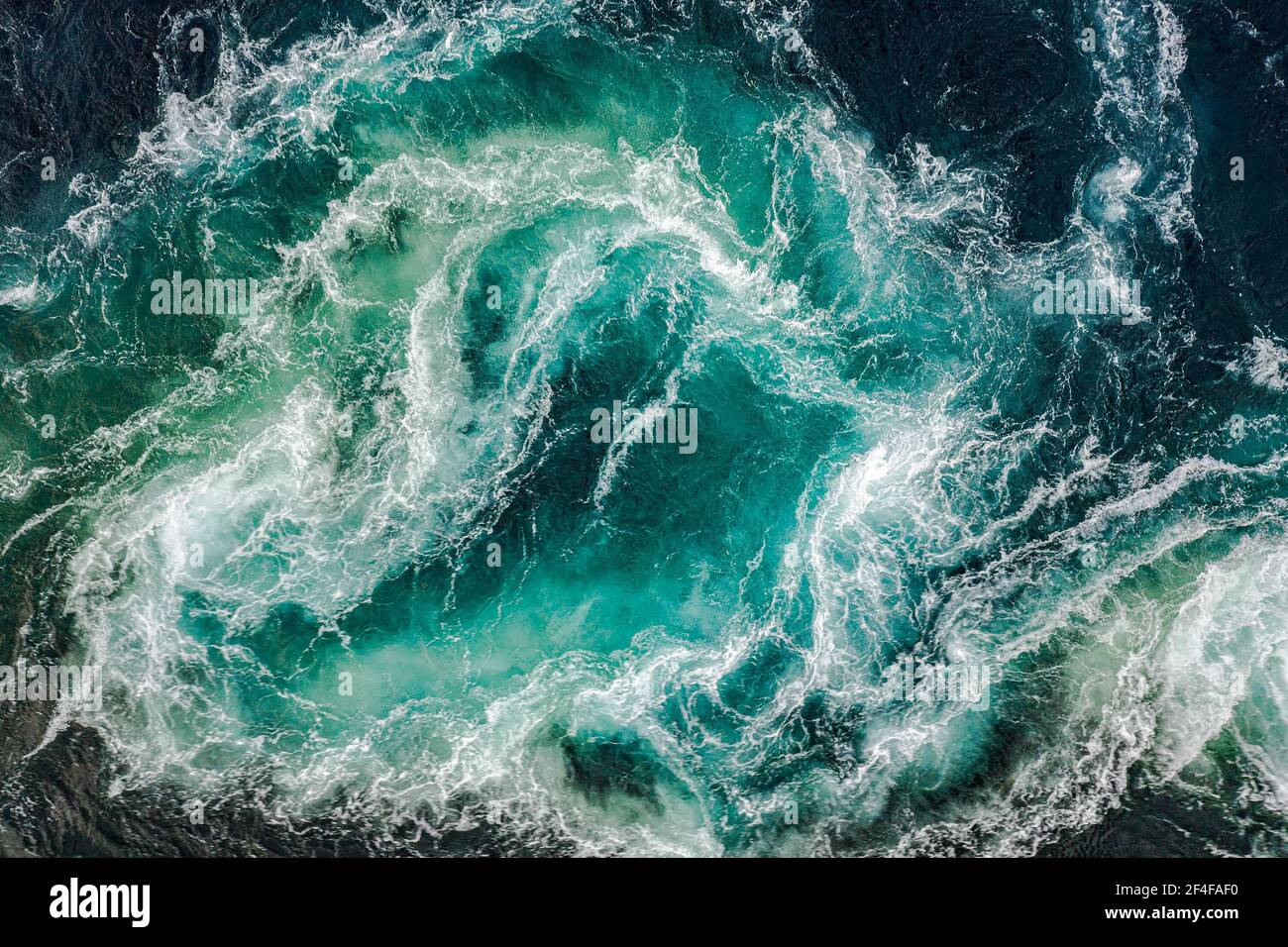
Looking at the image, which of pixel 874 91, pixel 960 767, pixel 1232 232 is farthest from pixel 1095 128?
pixel 960 767

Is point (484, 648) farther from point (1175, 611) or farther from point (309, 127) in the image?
point (1175, 611)

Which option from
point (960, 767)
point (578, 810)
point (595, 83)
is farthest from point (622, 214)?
point (960, 767)

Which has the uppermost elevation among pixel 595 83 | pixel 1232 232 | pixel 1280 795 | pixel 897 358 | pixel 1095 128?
pixel 595 83

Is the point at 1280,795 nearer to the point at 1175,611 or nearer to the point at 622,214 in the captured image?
the point at 1175,611
